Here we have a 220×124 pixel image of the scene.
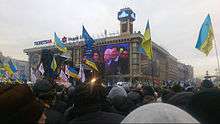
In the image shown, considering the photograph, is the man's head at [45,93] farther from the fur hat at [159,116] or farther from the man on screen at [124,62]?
the man on screen at [124,62]

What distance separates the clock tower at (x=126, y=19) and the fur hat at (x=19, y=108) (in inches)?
3715

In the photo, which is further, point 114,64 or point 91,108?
point 114,64

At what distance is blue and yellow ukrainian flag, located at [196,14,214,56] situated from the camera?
1608cm

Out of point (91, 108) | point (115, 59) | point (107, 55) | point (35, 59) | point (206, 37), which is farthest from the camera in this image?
point (35, 59)

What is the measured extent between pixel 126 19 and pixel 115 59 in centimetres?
1744

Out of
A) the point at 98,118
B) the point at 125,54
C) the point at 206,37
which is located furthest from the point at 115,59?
the point at 98,118

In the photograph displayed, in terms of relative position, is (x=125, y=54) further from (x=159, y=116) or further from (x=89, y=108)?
(x=159, y=116)

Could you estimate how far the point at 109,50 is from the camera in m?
88.1

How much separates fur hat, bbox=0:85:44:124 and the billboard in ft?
265

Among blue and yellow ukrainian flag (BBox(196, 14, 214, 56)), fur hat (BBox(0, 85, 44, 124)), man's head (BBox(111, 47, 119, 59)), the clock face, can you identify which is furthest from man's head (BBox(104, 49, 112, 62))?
fur hat (BBox(0, 85, 44, 124))

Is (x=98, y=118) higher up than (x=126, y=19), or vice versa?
(x=126, y=19)

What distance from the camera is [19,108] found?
7.50 ft

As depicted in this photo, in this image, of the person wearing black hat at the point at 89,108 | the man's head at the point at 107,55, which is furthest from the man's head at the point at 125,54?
the person wearing black hat at the point at 89,108

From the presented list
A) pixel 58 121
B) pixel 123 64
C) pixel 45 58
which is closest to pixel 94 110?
pixel 58 121
